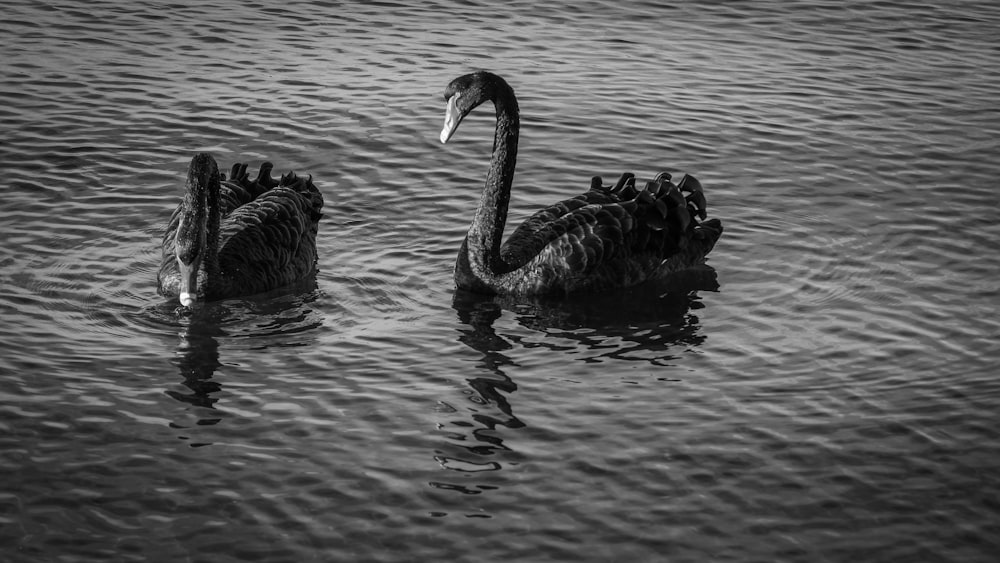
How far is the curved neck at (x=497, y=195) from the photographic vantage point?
33.6ft

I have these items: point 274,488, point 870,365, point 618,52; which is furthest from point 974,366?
point 618,52

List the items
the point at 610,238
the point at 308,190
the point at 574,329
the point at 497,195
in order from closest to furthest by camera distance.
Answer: the point at 574,329, the point at 610,238, the point at 497,195, the point at 308,190

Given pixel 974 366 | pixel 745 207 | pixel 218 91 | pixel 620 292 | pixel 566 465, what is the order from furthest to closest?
pixel 218 91 < pixel 745 207 < pixel 620 292 < pixel 974 366 < pixel 566 465

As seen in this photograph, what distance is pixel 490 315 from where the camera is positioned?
9852 mm

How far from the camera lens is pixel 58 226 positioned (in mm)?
10961

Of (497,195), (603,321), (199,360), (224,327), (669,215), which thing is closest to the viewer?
(199,360)

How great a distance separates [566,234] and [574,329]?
96cm

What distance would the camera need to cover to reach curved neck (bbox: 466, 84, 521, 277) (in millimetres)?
10227

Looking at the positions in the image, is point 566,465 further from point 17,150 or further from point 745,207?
point 17,150

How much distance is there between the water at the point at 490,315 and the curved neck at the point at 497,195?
1.30 feet

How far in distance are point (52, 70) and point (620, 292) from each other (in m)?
7.49

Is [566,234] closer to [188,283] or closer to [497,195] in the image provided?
[497,195]

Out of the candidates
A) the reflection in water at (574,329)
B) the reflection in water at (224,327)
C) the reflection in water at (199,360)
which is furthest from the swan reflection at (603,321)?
the reflection in water at (199,360)

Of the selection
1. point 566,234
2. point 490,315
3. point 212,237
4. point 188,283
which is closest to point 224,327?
point 188,283
